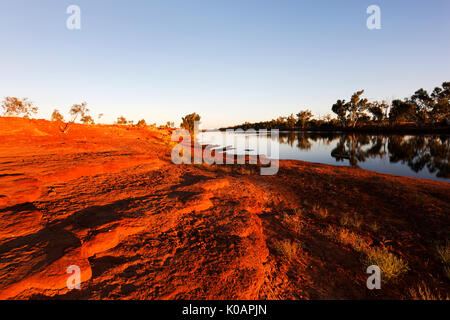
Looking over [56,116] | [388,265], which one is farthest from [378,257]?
A: [56,116]

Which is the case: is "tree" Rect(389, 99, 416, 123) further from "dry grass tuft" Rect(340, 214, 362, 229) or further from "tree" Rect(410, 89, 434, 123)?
"dry grass tuft" Rect(340, 214, 362, 229)

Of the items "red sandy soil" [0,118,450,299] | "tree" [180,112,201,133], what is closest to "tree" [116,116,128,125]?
"tree" [180,112,201,133]

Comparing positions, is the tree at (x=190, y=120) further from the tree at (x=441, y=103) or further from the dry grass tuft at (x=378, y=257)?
the tree at (x=441, y=103)

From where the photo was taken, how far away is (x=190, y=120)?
1836 inches

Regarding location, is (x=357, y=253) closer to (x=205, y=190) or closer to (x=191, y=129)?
(x=205, y=190)

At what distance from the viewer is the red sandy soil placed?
2.56 m

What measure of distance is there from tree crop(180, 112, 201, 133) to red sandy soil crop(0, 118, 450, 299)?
39.7 m

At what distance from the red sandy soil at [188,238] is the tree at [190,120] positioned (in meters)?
39.7

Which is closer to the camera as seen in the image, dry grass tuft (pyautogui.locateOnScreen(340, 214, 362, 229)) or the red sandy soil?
the red sandy soil

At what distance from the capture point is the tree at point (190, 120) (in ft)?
151

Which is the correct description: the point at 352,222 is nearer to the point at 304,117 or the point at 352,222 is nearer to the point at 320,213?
the point at 320,213

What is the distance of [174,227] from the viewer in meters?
4.11

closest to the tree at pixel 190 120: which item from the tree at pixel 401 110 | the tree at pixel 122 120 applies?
the tree at pixel 122 120
